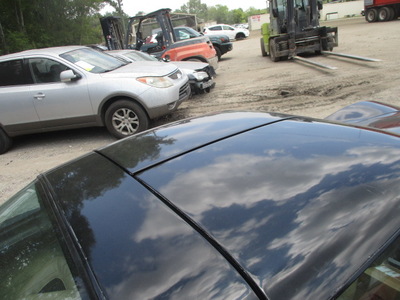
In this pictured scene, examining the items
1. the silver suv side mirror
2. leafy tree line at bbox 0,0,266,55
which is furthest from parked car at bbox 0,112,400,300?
leafy tree line at bbox 0,0,266,55

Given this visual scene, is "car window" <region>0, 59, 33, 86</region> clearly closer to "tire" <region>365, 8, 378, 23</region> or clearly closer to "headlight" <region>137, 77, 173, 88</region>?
"headlight" <region>137, 77, 173, 88</region>

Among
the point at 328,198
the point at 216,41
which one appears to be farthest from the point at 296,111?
Answer: the point at 216,41

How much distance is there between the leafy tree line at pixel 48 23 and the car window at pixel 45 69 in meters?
15.7

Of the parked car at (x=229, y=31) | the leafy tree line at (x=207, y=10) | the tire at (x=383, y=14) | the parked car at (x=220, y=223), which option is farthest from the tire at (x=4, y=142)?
the leafy tree line at (x=207, y=10)

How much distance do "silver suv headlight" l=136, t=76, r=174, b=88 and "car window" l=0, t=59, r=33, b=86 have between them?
81.1 inches

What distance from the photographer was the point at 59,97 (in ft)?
18.9

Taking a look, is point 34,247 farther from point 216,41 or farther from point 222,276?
point 216,41

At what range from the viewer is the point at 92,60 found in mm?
6262

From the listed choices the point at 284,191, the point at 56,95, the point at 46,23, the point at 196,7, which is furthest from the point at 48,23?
the point at 196,7

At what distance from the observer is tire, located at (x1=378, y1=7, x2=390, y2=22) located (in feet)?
77.8

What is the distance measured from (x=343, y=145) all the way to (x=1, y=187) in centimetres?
485

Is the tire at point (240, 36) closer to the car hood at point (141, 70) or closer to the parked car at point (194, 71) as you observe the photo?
the parked car at point (194, 71)

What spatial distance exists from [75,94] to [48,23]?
79.7 ft

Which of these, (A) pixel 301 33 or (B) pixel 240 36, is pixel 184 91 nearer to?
(A) pixel 301 33
